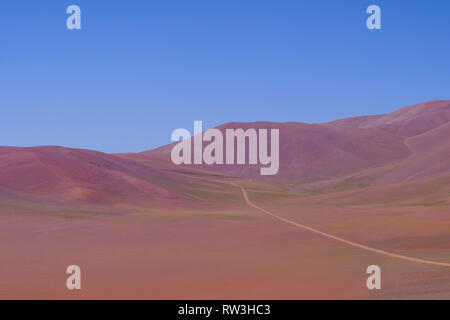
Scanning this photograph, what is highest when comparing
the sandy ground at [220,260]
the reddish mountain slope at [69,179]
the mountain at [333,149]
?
the mountain at [333,149]

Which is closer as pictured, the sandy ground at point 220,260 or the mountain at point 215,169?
the sandy ground at point 220,260

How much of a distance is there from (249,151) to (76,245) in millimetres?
117723

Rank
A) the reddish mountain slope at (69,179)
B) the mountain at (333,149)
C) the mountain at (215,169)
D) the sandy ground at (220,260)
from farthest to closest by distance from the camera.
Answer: the mountain at (333,149) < the mountain at (215,169) < the reddish mountain slope at (69,179) < the sandy ground at (220,260)

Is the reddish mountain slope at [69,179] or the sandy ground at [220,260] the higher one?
the reddish mountain slope at [69,179]

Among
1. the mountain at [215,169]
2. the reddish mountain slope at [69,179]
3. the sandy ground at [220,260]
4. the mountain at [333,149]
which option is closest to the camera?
the sandy ground at [220,260]

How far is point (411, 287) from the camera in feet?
43.1

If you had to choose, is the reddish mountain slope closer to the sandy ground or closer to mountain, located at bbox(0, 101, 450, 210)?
mountain, located at bbox(0, 101, 450, 210)

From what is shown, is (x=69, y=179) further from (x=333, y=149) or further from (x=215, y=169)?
(x=333, y=149)

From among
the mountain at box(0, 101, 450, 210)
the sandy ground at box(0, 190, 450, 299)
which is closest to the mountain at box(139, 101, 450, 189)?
the mountain at box(0, 101, 450, 210)

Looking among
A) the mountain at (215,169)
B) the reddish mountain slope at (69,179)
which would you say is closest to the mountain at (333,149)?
the mountain at (215,169)

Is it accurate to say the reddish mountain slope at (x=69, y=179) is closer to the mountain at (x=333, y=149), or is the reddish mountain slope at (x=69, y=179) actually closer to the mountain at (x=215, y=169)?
the mountain at (x=215, y=169)

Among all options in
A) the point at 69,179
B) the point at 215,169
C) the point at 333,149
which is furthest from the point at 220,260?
the point at 333,149

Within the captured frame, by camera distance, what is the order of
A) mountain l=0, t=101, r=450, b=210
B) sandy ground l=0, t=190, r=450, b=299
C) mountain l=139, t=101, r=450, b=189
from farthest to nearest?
mountain l=139, t=101, r=450, b=189 → mountain l=0, t=101, r=450, b=210 → sandy ground l=0, t=190, r=450, b=299
